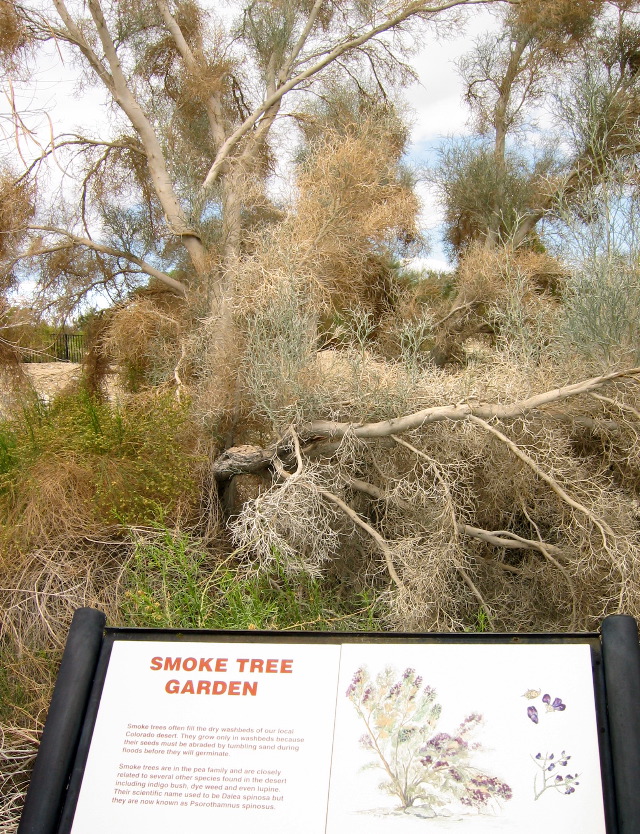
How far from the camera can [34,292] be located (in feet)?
27.6

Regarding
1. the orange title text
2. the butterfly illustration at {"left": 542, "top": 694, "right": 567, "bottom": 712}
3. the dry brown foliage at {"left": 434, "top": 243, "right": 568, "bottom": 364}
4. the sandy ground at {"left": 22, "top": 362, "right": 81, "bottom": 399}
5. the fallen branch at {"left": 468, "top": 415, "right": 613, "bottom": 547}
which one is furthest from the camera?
the sandy ground at {"left": 22, "top": 362, "right": 81, "bottom": 399}

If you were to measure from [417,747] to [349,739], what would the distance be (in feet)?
0.76

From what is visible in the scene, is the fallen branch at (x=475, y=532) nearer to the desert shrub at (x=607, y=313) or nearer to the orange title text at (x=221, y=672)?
the desert shrub at (x=607, y=313)

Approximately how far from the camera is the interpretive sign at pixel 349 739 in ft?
8.34

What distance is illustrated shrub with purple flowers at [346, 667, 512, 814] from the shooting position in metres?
2.57

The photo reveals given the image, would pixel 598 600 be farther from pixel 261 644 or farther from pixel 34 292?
pixel 34 292

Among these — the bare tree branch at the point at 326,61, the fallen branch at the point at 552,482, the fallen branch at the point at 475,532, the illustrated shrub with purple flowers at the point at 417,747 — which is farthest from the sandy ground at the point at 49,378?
the illustrated shrub with purple flowers at the point at 417,747

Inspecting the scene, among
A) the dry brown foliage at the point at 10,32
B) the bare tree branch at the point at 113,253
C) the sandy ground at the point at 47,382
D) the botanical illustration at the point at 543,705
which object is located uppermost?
the dry brown foliage at the point at 10,32

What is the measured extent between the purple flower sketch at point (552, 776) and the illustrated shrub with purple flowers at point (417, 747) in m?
0.10

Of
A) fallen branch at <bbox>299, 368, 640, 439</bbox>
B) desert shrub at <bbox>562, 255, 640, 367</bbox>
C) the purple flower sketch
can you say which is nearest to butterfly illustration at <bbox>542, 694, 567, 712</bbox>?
the purple flower sketch

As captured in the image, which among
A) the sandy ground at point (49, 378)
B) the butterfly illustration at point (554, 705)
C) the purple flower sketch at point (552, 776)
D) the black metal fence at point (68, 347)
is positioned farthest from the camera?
the black metal fence at point (68, 347)

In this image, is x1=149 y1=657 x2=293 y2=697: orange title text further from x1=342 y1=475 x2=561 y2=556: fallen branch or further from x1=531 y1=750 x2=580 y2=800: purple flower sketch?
x1=342 y1=475 x2=561 y2=556: fallen branch

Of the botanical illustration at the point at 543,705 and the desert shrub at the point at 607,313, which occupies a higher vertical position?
the desert shrub at the point at 607,313

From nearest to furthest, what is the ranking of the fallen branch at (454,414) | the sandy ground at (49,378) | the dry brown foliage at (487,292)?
the fallen branch at (454,414) → the dry brown foliage at (487,292) → the sandy ground at (49,378)
